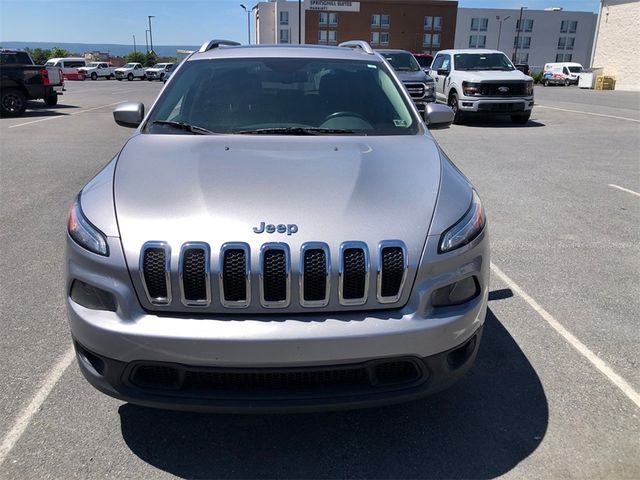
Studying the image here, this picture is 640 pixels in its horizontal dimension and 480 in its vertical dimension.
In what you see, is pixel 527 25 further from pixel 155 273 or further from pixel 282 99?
pixel 155 273

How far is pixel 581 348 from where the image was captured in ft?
11.4

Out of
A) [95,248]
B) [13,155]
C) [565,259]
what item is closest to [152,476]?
[95,248]

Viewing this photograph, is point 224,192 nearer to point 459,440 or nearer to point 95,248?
point 95,248

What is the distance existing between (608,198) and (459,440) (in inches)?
224

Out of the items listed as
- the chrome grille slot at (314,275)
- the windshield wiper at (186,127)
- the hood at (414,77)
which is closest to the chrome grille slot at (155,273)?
the chrome grille slot at (314,275)

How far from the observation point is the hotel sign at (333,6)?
83125 mm

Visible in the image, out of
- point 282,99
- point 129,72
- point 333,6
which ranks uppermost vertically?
point 333,6

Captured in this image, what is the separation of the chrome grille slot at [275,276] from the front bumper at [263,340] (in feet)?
0.23

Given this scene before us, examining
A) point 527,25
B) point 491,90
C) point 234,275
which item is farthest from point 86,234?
point 527,25

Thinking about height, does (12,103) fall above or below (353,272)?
below

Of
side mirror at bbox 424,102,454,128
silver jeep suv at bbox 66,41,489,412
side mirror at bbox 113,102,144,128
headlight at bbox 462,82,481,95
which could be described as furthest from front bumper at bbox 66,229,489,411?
headlight at bbox 462,82,481,95

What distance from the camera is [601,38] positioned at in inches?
1780

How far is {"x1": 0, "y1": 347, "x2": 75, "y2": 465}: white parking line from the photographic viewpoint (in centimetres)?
255

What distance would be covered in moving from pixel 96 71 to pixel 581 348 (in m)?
57.6
